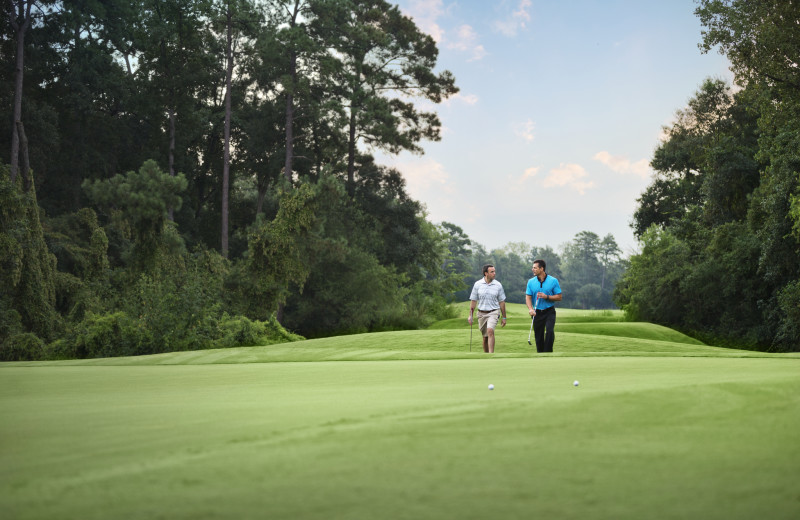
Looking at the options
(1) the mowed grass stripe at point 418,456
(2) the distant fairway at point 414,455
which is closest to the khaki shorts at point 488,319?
(2) the distant fairway at point 414,455

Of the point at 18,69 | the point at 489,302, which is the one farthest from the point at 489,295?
the point at 18,69

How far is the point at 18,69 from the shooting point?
94.9ft

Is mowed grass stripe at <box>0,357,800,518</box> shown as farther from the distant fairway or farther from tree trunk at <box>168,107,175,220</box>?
tree trunk at <box>168,107,175,220</box>

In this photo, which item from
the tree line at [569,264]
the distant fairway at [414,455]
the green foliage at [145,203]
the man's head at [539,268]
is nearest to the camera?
the distant fairway at [414,455]

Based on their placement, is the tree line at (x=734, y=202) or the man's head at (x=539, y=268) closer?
the man's head at (x=539, y=268)

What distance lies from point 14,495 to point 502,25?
3579 inches

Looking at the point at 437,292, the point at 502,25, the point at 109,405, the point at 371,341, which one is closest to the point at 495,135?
the point at 502,25

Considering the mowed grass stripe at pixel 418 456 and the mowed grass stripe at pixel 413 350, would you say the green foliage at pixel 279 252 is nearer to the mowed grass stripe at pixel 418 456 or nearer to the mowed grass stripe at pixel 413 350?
the mowed grass stripe at pixel 413 350

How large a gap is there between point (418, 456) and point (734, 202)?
118 feet

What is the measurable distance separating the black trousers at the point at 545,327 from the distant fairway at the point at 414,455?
846cm

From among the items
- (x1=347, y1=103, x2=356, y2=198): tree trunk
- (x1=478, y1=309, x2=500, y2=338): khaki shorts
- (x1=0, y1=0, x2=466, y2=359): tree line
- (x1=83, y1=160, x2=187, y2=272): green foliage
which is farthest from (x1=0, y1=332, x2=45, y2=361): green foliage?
(x1=347, y1=103, x2=356, y2=198): tree trunk

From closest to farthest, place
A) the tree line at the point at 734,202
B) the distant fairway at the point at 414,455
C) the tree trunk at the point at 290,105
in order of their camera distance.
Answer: the distant fairway at the point at 414,455
the tree line at the point at 734,202
the tree trunk at the point at 290,105

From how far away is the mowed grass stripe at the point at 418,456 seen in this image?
2090mm

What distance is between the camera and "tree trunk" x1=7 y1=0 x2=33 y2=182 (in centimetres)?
2802
